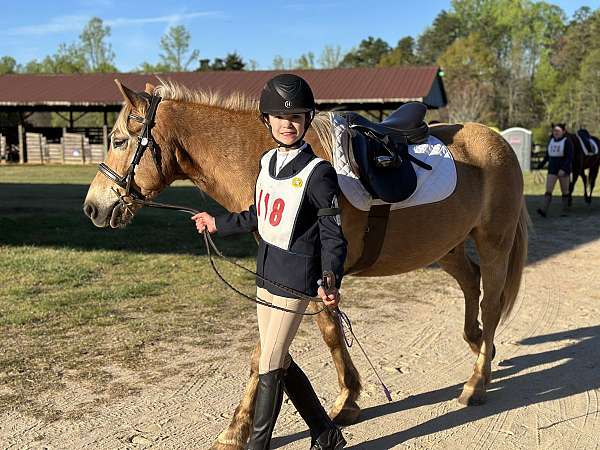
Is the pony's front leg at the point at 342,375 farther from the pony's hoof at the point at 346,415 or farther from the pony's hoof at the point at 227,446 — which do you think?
the pony's hoof at the point at 227,446

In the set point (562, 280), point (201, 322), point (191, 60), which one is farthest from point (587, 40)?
point (201, 322)

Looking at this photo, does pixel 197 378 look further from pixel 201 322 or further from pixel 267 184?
pixel 267 184

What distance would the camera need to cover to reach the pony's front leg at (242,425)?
3.21 m

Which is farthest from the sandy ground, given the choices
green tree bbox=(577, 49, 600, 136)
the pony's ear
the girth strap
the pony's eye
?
green tree bbox=(577, 49, 600, 136)

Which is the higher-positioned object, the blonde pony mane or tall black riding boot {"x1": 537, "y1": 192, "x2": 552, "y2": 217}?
the blonde pony mane

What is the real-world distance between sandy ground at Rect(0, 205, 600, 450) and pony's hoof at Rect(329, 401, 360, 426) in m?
0.09

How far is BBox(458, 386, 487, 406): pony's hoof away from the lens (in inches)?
157

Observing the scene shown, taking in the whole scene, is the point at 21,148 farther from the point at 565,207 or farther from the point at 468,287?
the point at 468,287

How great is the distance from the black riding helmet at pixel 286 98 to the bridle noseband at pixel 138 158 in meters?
0.88

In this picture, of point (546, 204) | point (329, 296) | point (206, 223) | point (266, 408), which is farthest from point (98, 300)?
point (546, 204)

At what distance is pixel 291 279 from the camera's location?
270 cm

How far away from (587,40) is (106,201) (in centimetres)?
6443

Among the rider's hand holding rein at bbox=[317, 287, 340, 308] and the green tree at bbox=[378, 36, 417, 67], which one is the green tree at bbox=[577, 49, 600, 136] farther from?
the rider's hand holding rein at bbox=[317, 287, 340, 308]

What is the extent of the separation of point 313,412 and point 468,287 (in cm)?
217
